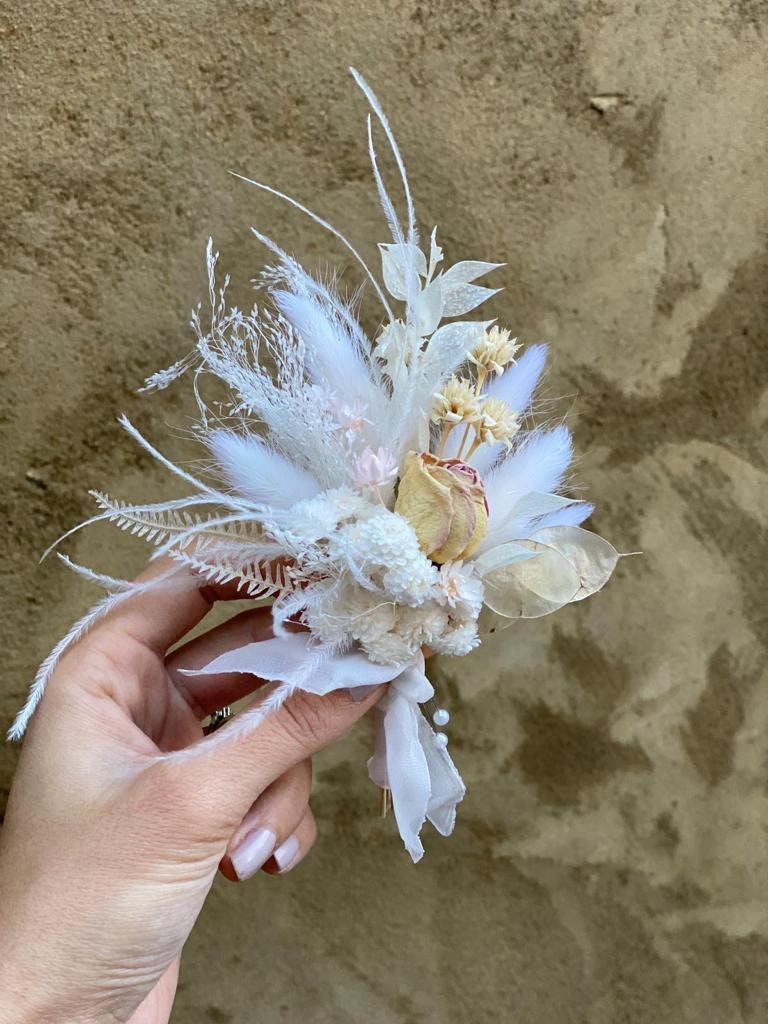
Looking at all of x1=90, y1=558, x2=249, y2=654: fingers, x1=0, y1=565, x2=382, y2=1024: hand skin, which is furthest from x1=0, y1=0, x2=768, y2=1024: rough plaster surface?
x1=0, y1=565, x2=382, y2=1024: hand skin

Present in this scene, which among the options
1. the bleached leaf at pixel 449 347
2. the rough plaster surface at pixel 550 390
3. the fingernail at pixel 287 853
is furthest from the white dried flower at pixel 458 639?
the rough plaster surface at pixel 550 390

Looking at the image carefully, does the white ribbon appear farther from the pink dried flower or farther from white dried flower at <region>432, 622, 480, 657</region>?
the pink dried flower

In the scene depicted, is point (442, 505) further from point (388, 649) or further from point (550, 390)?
point (550, 390)

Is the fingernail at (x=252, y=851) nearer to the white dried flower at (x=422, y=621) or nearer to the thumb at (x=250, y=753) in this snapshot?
the thumb at (x=250, y=753)

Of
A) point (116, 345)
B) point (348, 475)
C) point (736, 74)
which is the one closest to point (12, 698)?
point (116, 345)

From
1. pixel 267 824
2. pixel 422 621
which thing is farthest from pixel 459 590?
pixel 267 824

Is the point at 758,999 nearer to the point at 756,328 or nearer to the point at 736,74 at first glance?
the point at 756,328
